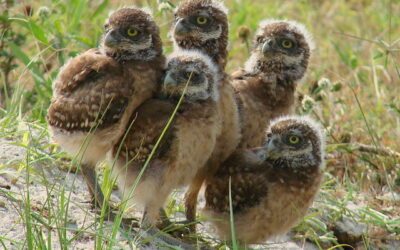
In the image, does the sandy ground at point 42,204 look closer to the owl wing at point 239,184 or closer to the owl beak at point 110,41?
the owl wing at point 239,184

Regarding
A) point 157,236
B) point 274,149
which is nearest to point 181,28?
point 274,149

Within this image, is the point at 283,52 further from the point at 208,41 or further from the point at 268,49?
the point at 208,41

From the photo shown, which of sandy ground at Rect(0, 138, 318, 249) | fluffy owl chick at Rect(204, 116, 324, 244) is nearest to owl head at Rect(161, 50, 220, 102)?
fluffy owl chick at Rect(204, 116, 324, 244)

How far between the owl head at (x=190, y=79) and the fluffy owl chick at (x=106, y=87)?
0.14 m

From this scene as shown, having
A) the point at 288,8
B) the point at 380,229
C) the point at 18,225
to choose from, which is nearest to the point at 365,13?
the point at 288,8

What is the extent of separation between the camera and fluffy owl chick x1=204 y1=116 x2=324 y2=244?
14.6 feet

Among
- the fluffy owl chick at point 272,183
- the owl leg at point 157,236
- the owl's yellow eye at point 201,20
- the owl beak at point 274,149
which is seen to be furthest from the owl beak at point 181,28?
the owl leg at point 157,236

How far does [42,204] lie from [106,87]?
0.87 metres

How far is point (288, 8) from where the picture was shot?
966cm

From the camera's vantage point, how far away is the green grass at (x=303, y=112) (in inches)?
167

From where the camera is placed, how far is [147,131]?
4336 millimetres

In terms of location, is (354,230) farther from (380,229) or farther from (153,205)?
(153,205)

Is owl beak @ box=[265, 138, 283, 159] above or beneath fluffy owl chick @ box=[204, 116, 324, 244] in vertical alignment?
above

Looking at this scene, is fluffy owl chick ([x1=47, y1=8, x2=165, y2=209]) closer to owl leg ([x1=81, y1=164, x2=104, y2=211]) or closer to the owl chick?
owl leg ([x1=81, y1=164, x2=104, y2=211])
